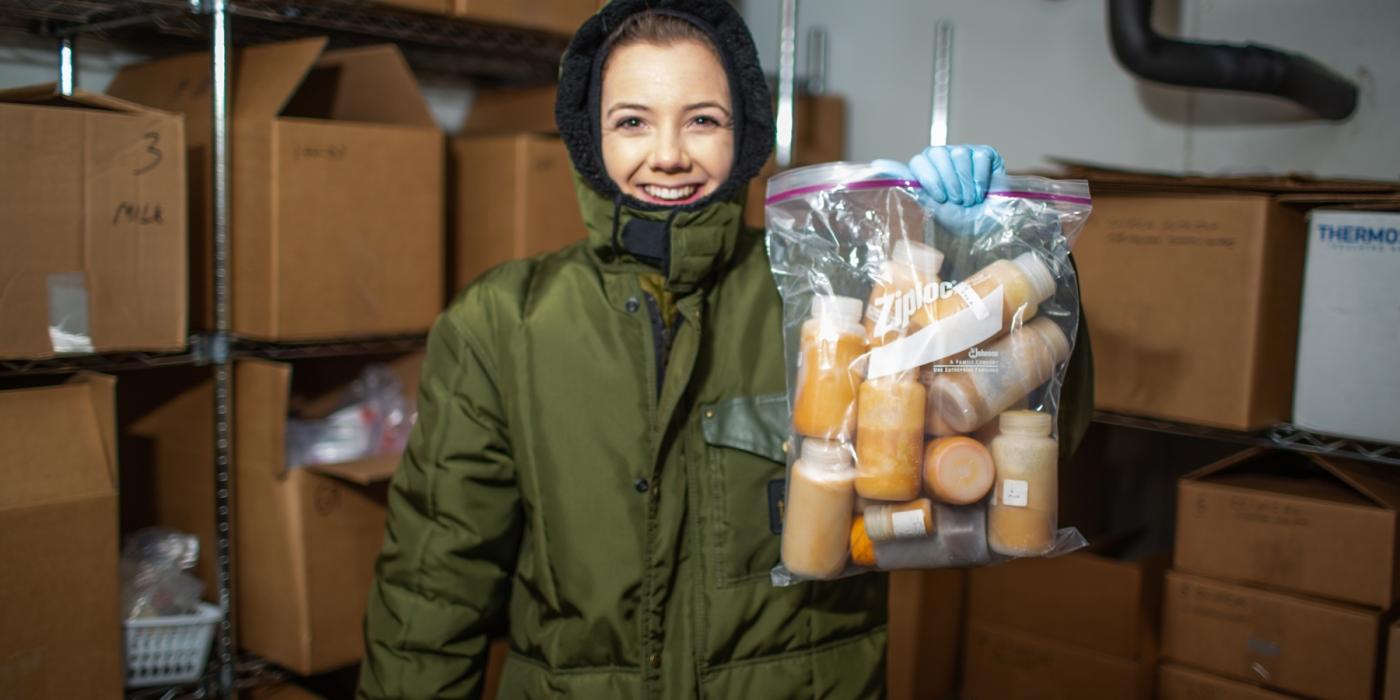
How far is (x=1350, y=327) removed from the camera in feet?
5.27

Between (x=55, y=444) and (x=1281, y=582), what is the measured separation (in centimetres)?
184

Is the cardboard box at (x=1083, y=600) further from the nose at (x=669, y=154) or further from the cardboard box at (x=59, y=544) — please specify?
the cardboard box at (x=59, y=544)

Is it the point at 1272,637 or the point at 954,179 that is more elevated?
the point at 954,179

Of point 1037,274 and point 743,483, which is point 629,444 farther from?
point 1037,274

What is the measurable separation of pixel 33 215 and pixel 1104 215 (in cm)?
164

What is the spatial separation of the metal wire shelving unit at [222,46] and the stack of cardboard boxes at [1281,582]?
1.43m

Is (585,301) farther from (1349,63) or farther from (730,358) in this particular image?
(1349,63)

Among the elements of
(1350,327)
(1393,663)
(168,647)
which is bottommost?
(168,647)

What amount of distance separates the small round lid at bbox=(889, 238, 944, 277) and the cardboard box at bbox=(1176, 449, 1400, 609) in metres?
1.00

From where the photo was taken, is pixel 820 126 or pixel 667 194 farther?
pixel 820 126

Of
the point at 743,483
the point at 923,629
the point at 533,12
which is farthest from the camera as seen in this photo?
the point at 923,629

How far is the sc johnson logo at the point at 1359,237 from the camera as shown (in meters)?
1.55

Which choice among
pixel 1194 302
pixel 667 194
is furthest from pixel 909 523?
pixel 1194 302

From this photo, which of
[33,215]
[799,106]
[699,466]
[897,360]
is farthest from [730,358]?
[799,106]
